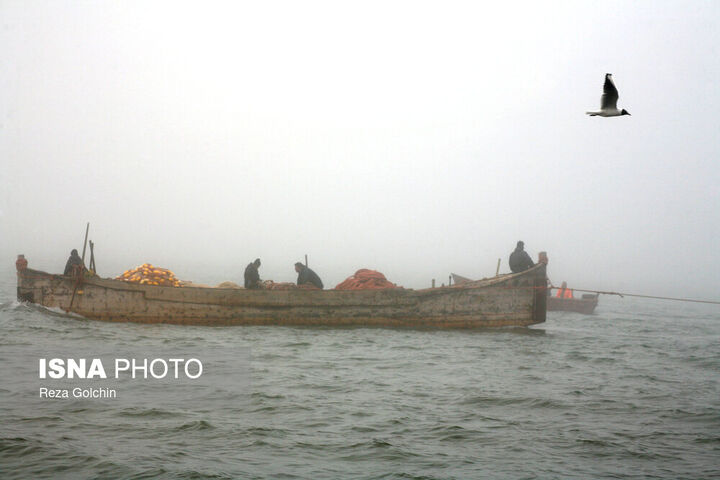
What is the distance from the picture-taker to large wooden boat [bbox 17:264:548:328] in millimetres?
18531

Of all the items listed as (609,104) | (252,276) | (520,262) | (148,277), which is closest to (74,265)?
(148,277)

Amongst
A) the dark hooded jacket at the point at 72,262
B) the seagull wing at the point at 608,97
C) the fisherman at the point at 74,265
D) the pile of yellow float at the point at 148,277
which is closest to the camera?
the seagull wing at the point at 608,97

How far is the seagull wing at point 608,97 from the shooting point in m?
7.21

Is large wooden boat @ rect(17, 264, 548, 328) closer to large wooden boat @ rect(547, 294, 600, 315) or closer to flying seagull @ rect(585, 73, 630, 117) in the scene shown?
flying seagull @ rect(585, 73, 630, 117)

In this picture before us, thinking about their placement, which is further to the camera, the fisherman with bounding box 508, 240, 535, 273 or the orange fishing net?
the fisherman with bounding box 508, 240, 535, 273

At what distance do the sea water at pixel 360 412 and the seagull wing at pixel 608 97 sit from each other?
4.28m

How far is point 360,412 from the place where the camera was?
966 centimetres

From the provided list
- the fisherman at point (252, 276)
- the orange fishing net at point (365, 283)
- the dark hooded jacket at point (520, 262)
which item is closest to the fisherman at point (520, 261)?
the dark hooded jacket at point (520, 262)

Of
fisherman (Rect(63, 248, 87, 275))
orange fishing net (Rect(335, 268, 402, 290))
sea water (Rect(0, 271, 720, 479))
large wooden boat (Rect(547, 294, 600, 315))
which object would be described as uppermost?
fisherman (Rect(63, 248, 87, 275))

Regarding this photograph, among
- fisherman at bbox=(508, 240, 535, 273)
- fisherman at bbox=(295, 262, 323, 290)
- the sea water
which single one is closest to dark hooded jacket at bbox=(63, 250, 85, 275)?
the sea water

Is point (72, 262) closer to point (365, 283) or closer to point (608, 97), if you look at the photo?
point (365, 283)

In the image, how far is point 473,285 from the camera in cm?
1925

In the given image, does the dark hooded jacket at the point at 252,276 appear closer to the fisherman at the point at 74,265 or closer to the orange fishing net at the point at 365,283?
the orange fishing net at the point at 365,283

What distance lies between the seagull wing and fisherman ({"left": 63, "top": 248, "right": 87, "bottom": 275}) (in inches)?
630
